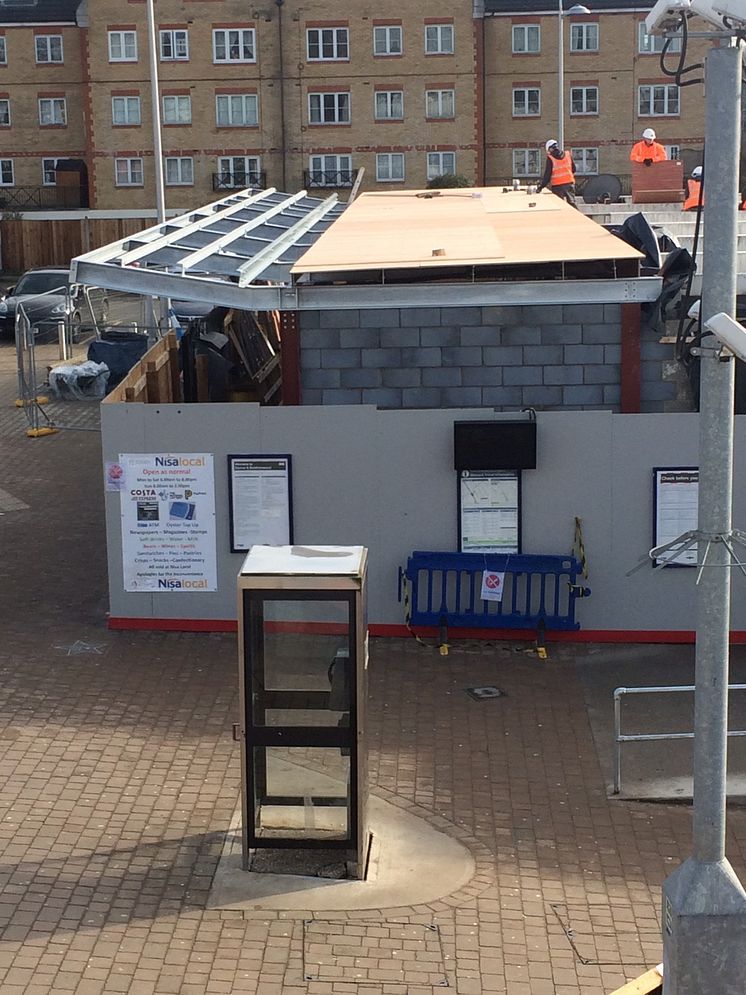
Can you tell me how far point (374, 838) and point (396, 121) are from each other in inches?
1949

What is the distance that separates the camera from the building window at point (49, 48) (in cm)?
5741

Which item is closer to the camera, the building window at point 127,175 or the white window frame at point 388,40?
the white window frame at point 388,40

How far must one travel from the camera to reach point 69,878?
880 centimetres

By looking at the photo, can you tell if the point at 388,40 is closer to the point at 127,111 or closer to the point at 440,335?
the point at 127,111

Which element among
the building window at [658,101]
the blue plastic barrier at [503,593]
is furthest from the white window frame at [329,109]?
the blue plastic barrier at [503,593]

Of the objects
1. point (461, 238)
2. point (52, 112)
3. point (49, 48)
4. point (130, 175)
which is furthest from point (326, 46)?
point (461, 238)

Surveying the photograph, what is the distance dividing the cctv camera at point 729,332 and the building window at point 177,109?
5279 centimetres

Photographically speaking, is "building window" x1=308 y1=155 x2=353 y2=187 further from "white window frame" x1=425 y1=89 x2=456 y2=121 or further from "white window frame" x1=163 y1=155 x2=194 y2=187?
"white window frame" x1=163 y1=155 x2=194 y2=187

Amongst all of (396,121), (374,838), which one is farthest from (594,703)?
(396,121)

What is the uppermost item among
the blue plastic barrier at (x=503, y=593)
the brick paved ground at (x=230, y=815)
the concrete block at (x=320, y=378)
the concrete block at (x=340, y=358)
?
the concrete block at (x=340, y=358)

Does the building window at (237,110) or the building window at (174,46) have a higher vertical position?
the building window at (174,46)

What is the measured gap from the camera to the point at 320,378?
14.3 metres

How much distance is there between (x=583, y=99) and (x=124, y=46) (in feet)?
56.8

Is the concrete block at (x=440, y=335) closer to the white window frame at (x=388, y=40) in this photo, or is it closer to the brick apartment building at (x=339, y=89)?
the brick apartment building at (x=339, y=89)
